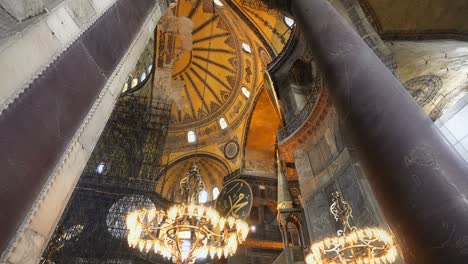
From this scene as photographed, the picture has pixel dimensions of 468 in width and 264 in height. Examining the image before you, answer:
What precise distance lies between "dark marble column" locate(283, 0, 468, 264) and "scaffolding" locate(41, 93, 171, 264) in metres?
10.4

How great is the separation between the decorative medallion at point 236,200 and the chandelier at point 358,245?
5.87 metres

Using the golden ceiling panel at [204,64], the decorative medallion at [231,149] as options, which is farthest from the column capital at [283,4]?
the decorative medallion at [231,149]

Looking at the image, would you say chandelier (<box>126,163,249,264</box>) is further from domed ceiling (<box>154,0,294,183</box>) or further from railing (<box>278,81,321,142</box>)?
domed ceiling (<box>154,0,294,183</box>)

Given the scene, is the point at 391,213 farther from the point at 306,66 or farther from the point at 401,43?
the point at 306,66

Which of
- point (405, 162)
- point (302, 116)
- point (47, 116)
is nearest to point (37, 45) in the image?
point (47, 116)

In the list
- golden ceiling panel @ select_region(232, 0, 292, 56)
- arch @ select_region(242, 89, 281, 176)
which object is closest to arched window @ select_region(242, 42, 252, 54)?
golden ceiling panel @ select_region(232, 0, 292, 56)

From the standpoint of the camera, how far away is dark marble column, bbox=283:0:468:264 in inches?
41.8

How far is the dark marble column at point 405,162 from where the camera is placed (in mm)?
1062

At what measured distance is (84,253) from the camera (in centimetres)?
924

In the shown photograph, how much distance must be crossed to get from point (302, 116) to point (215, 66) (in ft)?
32.1

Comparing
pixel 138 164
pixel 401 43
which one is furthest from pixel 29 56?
pixel 138 164

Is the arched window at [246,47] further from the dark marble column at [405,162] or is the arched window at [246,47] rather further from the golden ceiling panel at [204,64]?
the dark marble column at [405,162]

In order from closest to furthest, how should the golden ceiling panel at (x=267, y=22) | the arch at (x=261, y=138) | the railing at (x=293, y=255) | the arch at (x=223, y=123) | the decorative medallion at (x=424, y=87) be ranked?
1. the decorative medallion at (x=424, y=87)
2. the railing at (x=293, y=255)
3. the golden ceiling panel at (x=267, y=22)
4. the arch at (x=261, y=138)
5. the arch at (x=223, y=123)

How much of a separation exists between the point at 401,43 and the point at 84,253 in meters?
12.7
